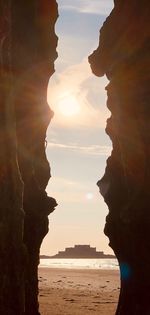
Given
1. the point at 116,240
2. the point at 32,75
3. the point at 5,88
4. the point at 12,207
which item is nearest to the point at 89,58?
the point at 32,75

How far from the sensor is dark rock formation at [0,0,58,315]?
1102cm

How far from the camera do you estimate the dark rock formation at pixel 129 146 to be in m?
15.9

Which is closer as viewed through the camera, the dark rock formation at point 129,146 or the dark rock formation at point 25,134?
the dark rock formation at point 25,134

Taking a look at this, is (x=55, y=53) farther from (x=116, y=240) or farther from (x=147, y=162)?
(x=116, y=240)

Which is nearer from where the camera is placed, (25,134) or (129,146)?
(129,146)

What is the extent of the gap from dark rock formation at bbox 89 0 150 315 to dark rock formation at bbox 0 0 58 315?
7.88 ft

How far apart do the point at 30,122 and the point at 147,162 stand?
4.59 metres

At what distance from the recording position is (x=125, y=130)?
683 inches

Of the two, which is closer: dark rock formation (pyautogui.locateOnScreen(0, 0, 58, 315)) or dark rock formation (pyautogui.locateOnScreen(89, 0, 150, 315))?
dark rock formation (pyautogui.locateOnScreen(0, 0, 58, 315))

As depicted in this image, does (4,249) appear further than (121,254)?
No

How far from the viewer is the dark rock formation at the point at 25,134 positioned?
11.0m

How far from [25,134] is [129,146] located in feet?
12.3

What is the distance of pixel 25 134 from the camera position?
56.2ft

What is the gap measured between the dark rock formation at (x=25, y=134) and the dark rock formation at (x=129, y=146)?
2.40m
